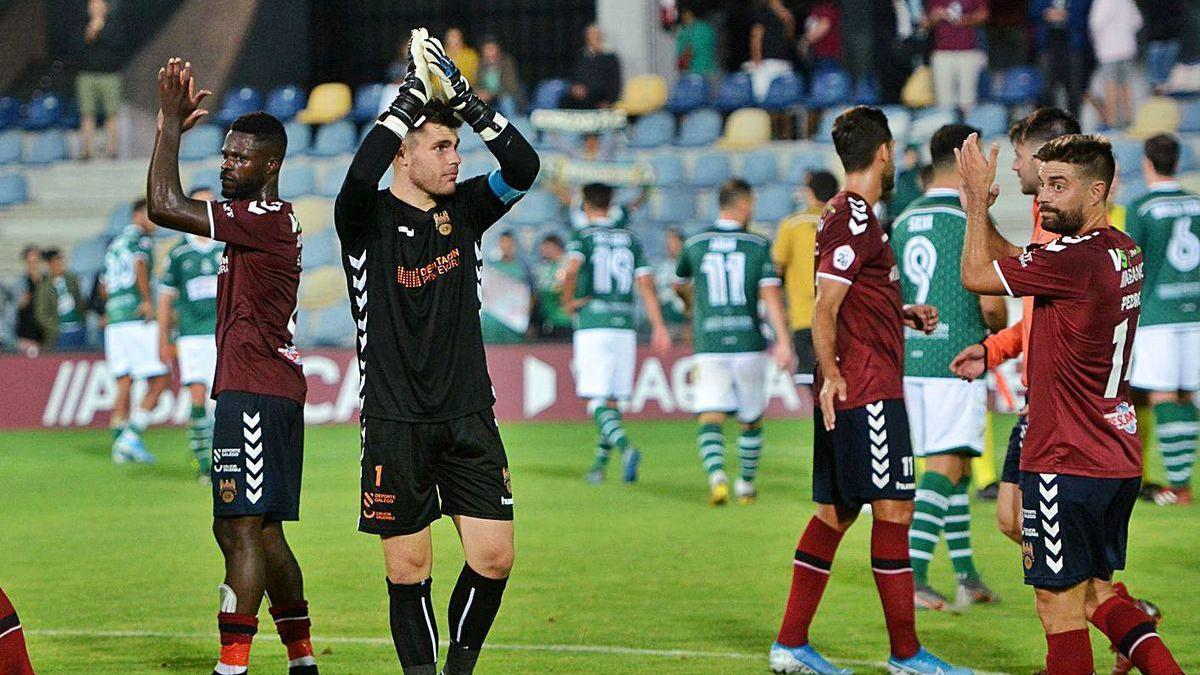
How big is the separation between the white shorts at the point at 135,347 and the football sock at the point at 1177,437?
27.9 ft

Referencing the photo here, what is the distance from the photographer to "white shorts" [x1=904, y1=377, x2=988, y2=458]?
26.5 feet

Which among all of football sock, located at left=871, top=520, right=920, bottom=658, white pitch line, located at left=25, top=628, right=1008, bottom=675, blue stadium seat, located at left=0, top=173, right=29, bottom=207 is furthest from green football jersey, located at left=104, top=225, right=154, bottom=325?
blue stadium seat, located at left=0, top=173, right=29, bottom=207

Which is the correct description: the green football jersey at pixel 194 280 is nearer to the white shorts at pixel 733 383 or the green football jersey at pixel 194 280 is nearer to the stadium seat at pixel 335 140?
the white shorts at pixel 733 383

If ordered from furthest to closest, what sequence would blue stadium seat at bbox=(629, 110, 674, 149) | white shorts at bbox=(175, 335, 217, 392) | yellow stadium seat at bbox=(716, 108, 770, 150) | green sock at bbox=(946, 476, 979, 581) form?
blue stadium seat at bbox=(629, 110, 674, 149) → yellow stadium seat at bbox=(716, 108, 770, 150) → white shorts at bbox=(175, 335, 217, 392) → green sock at bbox=(946, 476, 979, 581)

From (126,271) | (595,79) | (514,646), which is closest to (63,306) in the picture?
(126,271)

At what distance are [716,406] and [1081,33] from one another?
1049cm

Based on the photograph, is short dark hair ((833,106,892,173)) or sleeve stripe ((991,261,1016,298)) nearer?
sleeve stripe ((991,261,1016,298))

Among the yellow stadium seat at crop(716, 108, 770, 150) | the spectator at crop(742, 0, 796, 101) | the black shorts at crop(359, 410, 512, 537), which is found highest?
the spectator at crop(742, 0, 796, 101)

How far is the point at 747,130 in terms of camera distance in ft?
74.4

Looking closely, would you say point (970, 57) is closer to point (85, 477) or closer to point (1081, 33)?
point (1081, 33)

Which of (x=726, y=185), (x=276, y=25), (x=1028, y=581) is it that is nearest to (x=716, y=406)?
(x=726, y=185)

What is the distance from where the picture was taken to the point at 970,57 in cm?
2106

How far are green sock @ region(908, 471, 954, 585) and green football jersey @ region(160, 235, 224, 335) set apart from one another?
6312 mm

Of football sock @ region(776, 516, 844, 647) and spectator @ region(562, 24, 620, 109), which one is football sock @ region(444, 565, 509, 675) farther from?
spectator @ region(562, 24, 620, 109)
